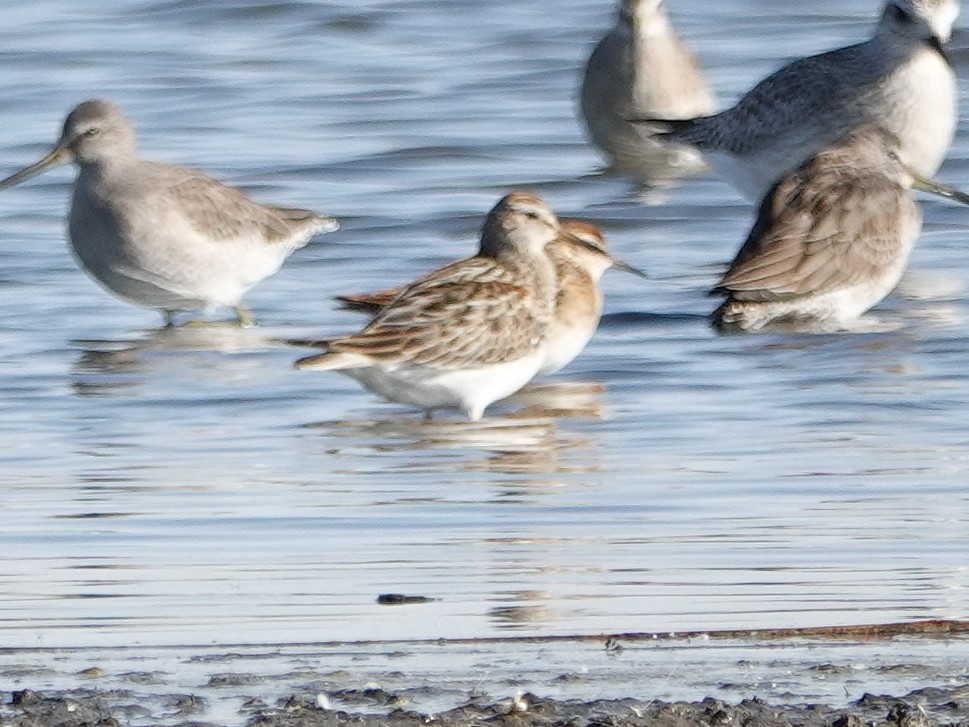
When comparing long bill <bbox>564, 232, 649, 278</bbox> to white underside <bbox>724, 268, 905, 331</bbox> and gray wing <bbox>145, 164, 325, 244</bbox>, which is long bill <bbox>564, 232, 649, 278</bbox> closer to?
white underside <bbox>724, 268, 905, 331</bbox>

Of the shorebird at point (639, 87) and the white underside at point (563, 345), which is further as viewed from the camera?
the shorebird at point (639, 87)

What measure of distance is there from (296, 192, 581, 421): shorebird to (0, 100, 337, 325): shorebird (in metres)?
1.47

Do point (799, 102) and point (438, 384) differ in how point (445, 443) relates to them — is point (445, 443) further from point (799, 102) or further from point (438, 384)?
point (799, 102)

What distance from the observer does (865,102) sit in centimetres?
1273

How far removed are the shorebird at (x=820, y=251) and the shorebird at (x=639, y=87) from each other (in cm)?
460

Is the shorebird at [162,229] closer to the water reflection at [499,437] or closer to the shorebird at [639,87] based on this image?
the water reflection at [499,437]

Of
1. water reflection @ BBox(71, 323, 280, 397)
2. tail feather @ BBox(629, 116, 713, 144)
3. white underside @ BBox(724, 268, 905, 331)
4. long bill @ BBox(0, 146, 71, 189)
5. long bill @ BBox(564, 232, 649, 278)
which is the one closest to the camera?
water reflection @ BBox(71, 323, 280, 397)

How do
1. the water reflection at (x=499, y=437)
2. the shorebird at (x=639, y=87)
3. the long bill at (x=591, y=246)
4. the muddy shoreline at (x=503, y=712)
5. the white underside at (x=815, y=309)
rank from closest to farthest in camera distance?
the muddy shoreline at (x=503, y=712)
the water reflection at (x=499, y=437)
the white underside at (x=815, y=309)
the long bill at (x=591, y=246)
the shorebird at (x=639, y=87)

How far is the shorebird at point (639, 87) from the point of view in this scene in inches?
619

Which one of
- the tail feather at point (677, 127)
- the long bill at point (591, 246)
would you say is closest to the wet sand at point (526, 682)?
the long bill at point (591, 246)

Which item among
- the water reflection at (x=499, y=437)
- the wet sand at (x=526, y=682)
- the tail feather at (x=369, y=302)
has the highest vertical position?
the wet sand at (x=526, y=682)

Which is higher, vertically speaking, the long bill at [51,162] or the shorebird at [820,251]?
the long bill at [51,162]

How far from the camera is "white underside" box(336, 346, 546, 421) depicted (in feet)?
29.1

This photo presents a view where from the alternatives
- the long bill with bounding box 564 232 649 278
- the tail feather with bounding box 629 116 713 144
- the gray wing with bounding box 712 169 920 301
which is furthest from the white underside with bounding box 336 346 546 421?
the tail feather with bounding box 629 116 713 144
